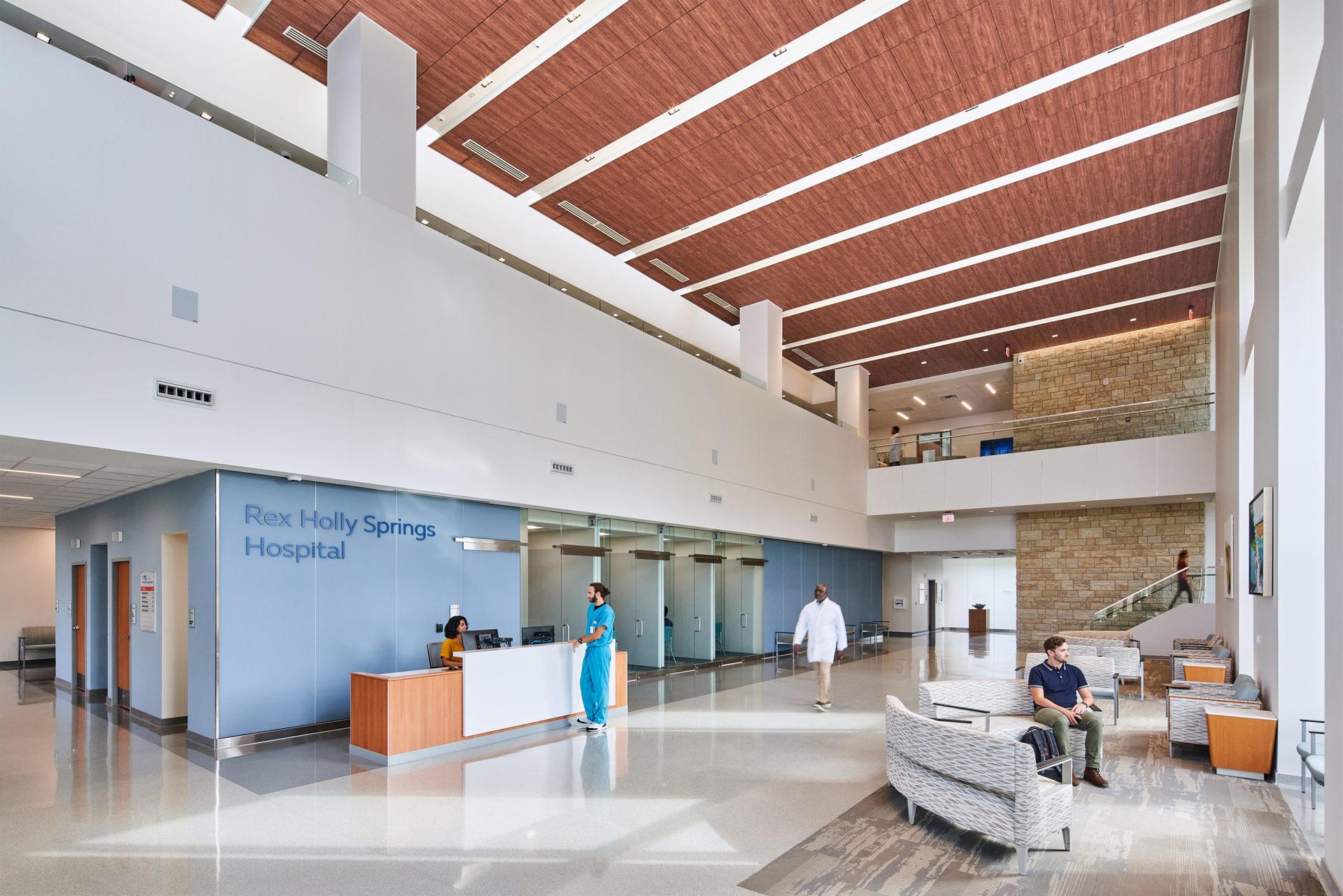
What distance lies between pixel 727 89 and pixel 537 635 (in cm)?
665

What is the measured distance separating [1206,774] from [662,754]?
4.60m

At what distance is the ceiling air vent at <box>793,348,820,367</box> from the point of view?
61.8ft

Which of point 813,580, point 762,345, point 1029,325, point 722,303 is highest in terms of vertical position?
point 722,303

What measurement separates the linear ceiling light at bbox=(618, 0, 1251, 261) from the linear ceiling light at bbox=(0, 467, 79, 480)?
8642 mm

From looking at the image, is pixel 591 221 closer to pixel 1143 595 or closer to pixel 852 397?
pixel 852 397

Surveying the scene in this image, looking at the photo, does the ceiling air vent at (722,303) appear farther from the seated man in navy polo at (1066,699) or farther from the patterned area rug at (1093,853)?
the patterned area rug at (1093,853)

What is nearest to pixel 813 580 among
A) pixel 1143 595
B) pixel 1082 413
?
pixel 1143 595

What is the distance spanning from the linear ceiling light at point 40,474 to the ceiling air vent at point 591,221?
23.3 ft

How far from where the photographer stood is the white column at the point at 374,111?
805cm

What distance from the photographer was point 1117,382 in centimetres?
1792

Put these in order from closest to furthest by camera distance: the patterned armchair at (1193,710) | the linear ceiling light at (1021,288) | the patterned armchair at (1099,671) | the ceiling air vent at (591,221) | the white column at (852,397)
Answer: the patterned armchair at (1193,710), the patterned armchair at (1099,671), the ceiling air vent at (591,221), the linear ceiling light at (1021,288), the white column at (852,397)

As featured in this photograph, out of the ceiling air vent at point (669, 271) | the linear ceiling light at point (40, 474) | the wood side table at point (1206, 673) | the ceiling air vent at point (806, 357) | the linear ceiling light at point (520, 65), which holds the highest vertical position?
the linear ceiling light at point (520, 65)

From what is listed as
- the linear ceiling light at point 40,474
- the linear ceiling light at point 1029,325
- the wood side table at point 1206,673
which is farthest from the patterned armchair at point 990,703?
the linear ceiling light at point 1029,325

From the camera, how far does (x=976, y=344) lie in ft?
59.9
